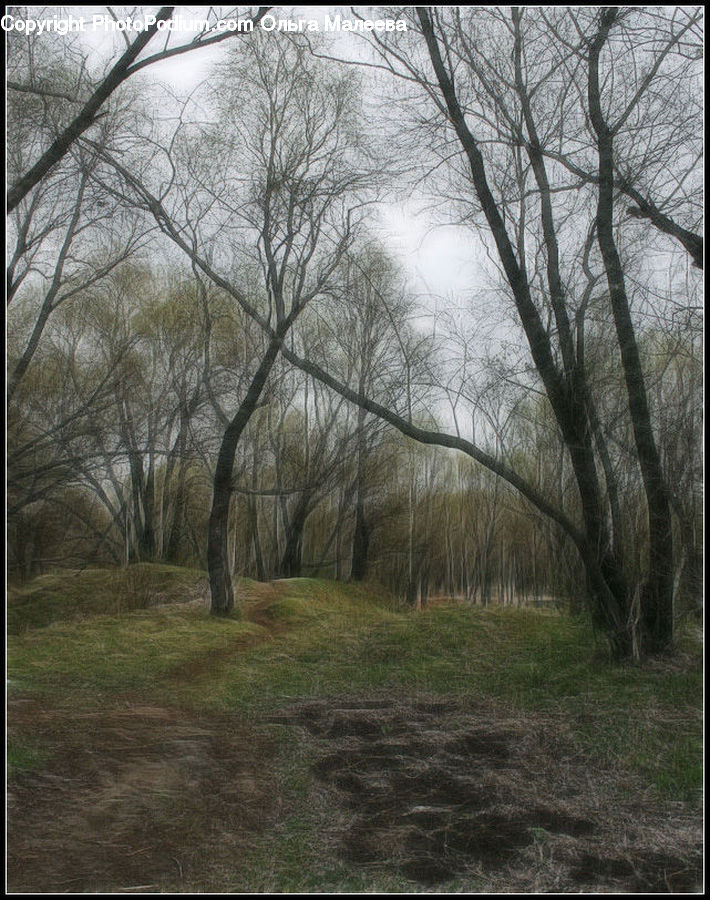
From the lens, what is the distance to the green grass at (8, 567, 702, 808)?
3354mm

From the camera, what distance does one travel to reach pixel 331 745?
10.3ft

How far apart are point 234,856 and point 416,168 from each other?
11.8 feet

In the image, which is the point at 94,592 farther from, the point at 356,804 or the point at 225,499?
the point at 356,804

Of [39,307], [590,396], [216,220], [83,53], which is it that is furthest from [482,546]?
[83,53]

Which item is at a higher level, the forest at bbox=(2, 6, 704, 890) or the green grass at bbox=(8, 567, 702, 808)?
the forest at bbox=(2, 6, 704, 890)

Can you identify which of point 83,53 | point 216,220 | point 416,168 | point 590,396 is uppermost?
point 83,53

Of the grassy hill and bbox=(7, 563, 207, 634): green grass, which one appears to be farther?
bbox=(7, 563, 207, 634): green grass

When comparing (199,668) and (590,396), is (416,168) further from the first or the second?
(199,668)

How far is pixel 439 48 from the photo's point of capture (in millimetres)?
4133

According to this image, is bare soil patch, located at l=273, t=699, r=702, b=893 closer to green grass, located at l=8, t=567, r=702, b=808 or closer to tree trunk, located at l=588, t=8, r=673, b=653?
green grass, located at l=8, t=567, r=702, b=808

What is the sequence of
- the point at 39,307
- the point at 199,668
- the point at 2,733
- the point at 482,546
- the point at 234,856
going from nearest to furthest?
the point at 234,856 < the point at 2,733 < the point at 199,668 < the point at 39,307 < the point at 482,546

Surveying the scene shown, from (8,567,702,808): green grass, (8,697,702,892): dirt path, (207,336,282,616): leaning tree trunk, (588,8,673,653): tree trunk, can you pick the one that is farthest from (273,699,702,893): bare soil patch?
(588,8,673,653): tree trunk

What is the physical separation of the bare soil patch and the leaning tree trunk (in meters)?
0.79

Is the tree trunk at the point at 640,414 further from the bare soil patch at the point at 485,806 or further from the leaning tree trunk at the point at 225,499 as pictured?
the leaning tree trunk at the point at 225,499
